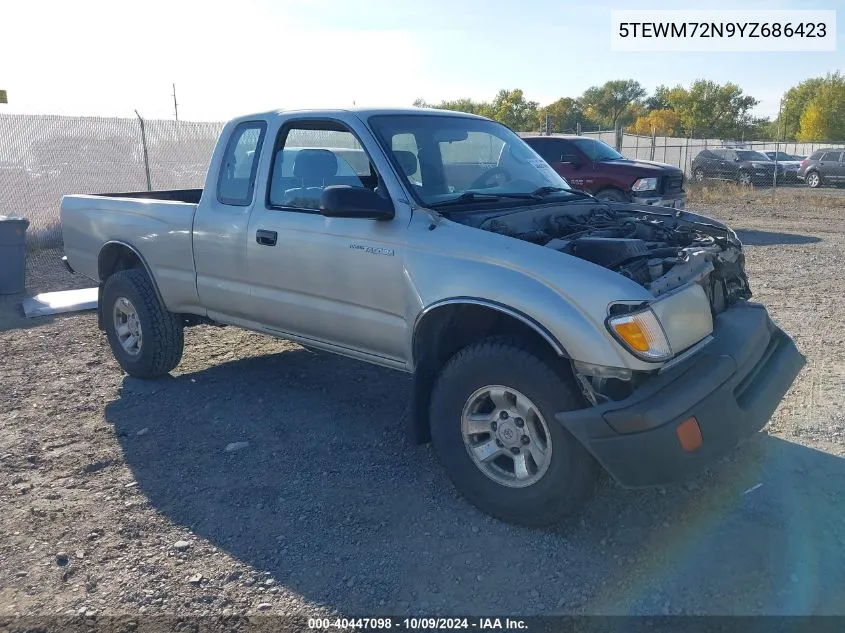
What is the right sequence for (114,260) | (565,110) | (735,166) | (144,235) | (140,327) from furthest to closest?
(565,110) → (735,166) → (114,260) → (140,327) → (144,235)

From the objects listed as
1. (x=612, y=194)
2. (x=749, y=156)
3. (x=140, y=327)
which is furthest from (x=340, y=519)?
(x=749, y=156)

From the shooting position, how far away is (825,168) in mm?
27281

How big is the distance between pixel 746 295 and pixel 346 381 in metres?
2.89

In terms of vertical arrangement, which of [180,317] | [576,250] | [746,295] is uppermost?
[576,250]

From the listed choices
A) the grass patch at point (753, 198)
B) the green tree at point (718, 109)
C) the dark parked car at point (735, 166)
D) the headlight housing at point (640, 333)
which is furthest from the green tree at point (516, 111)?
the headlight housing at point (640, 333)

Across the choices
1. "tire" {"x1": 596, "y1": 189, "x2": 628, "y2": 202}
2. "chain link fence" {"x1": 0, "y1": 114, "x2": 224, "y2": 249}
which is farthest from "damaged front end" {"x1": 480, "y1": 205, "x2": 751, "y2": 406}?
"chain link fence" {"x1": 0, "y1": 114, "x2": 224, "y2": 249}

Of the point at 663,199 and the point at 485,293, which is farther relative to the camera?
the point at 663,199

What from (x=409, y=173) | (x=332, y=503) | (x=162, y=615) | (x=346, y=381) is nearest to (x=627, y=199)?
(x=346, y=381)

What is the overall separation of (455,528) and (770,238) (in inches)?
457

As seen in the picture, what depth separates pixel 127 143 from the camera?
47.3ft

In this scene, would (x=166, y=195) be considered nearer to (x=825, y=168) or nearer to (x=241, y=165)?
(x=241, y=165)

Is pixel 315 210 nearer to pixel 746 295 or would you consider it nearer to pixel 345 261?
pixel 345 261

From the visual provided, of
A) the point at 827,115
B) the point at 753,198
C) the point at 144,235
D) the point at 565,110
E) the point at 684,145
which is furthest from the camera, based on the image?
the point at 565,110

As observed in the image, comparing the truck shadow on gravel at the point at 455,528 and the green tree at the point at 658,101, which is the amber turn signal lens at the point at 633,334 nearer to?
the truck shadow on gravel at the point at 455,528
